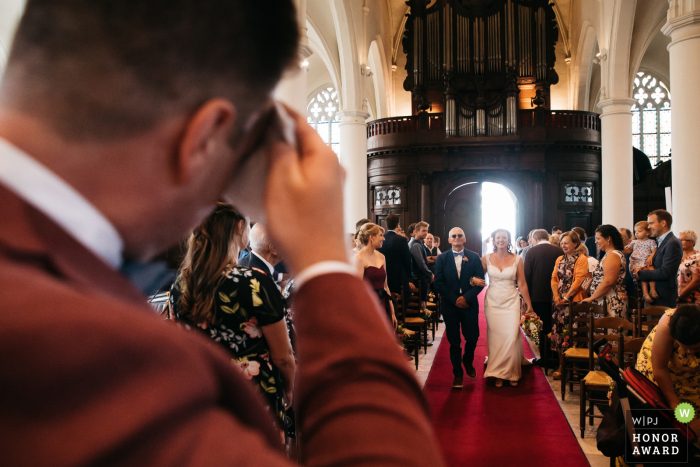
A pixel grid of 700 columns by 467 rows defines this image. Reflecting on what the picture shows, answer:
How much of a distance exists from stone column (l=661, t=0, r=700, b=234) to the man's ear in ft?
30.2

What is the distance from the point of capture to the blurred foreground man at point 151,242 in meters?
0.35

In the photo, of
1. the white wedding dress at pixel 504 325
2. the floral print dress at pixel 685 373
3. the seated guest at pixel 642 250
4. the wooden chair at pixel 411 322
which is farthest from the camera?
the seated guest at pixel 642 250

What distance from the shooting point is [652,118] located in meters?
22.5

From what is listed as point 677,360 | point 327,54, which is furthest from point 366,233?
point 327,54

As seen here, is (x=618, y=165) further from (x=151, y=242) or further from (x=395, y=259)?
(x=151, y=242)

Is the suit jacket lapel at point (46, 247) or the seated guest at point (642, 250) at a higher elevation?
the suit jacket lapel at point (46, 247)

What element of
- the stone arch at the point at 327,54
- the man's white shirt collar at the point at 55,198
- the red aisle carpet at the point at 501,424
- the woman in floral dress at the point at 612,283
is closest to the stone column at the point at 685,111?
the woman in floral dress at the point at 612,283

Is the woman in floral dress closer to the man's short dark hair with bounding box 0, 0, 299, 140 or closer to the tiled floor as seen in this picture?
the tiled floor

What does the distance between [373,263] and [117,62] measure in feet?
19.9

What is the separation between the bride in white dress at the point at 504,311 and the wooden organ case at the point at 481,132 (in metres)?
9.86

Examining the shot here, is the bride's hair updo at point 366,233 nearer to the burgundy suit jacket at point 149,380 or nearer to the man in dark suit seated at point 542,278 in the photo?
the man in dark suit seated at point 542,278

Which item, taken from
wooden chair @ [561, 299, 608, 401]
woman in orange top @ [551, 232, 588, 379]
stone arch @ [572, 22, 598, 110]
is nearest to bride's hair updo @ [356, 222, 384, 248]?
wooden chair @ [561, 299, 608, 401]

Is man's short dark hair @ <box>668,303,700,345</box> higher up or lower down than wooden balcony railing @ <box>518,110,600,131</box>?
lower down

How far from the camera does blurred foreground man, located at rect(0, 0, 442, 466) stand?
35 cm
